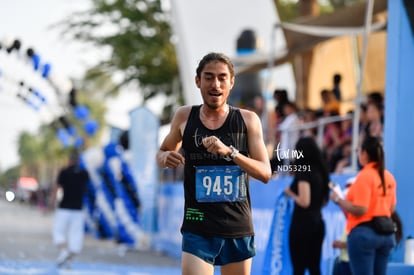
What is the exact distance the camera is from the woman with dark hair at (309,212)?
9.48 metres

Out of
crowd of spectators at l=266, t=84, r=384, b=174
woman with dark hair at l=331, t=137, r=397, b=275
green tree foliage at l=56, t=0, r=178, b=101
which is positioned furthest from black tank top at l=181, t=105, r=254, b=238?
green tree foliage at l=56, t=0, r=178, b=101

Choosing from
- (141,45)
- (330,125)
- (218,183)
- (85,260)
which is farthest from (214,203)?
(141,45)

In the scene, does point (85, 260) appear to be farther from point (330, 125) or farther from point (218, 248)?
point (218, 248)

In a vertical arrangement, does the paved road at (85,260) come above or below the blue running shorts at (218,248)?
below

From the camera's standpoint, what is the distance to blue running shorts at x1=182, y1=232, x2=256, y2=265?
6.23 metres

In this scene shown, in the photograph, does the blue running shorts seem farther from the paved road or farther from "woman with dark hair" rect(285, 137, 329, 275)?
the paved road

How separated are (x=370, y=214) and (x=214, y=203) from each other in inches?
115

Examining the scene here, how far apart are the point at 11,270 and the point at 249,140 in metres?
9.16

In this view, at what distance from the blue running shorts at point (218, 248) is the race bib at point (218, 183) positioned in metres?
0.25

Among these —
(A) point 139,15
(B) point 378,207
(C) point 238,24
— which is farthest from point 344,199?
(A) point 139,15

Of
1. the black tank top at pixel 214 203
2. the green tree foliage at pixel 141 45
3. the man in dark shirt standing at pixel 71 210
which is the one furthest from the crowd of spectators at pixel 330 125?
the green tree foliage at pixel 141 45

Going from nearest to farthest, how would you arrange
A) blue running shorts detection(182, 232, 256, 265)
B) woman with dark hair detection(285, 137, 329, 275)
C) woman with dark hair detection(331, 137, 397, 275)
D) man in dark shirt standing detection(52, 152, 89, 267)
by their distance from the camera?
blue running shorts detection(182, 232, 256, 265) → woman with dark hair detection(331, 137, 397, 275) → woman with dark hair detection(285, 137, 329, 275) → man in dark shirt standing detection(52, 152, 89, 267)

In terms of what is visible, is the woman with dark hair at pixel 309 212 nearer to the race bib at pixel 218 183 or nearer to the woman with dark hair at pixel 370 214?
the woman with dark hair at pixel 370 214

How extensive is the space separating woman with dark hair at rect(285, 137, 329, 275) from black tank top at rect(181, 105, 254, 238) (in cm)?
318
